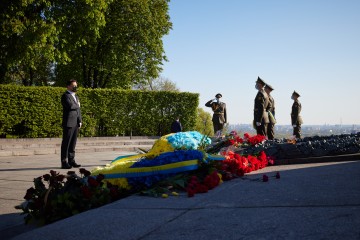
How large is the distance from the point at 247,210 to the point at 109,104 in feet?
61.8

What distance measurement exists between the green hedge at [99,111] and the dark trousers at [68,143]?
8.78 metres

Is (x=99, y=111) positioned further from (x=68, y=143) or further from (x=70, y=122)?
(x=68, y=143)

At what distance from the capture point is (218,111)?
→ 1966cm

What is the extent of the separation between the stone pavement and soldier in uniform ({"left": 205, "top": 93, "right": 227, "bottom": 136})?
15.2m

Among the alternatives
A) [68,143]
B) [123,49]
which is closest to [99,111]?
[123,49]

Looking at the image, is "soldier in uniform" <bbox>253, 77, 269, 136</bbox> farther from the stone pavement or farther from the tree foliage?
the tree foliage

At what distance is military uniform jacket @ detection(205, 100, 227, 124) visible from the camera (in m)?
19.5

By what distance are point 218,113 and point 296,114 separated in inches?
174

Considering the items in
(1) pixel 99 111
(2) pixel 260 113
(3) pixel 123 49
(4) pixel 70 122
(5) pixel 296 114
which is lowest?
(4) pixel 70 122

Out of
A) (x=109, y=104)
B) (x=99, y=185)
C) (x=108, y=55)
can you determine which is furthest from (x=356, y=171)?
(x=108, y=55)

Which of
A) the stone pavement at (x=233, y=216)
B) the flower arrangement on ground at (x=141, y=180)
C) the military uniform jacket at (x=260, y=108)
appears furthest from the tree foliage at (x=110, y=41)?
the stone pavement at (x=233, y=216)

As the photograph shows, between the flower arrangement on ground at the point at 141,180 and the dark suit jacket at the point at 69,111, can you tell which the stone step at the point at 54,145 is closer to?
the dark suit jacket at the point at 69,111

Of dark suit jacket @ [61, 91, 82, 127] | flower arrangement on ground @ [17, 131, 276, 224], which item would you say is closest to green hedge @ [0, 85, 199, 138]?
dark suit jacket @ [61, 91, 82, 127]

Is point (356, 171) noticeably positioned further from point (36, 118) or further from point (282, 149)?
point (36, 118)
